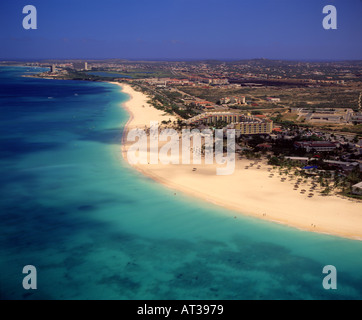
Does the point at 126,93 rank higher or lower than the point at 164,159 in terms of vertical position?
higher

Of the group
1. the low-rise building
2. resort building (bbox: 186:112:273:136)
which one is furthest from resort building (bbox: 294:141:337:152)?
the low-rise building

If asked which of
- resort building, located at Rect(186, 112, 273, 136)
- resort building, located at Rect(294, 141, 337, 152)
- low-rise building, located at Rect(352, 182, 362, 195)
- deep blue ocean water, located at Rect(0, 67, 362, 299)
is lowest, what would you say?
deep blue ocean water, located at Rect(0, 67, 362, 299)

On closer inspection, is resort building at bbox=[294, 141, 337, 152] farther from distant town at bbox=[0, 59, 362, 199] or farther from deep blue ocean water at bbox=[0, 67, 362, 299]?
deep blue ocean water at bbox=[0, 67, 362, 299]

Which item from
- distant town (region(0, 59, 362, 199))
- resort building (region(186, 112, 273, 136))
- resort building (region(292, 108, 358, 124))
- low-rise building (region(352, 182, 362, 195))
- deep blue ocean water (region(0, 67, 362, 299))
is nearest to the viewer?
deep blue ocean water (region(0, 67, 362, 299))

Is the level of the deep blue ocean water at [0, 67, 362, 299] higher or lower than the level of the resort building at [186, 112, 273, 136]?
lower
